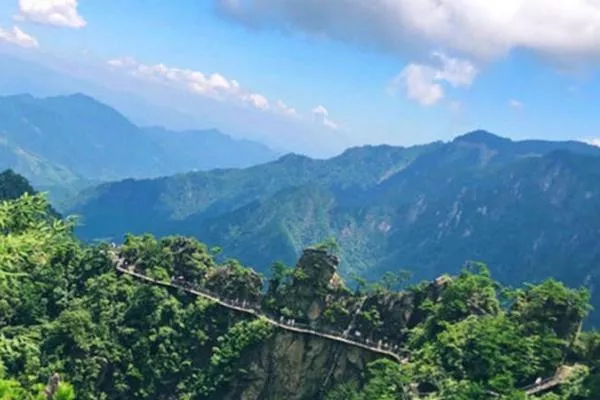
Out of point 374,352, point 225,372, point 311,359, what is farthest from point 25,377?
point 374,352

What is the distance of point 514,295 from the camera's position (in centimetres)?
6206

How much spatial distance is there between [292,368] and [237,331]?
19.3 ft

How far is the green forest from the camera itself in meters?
51.1

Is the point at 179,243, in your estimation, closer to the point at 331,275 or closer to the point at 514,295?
the point at 331,275

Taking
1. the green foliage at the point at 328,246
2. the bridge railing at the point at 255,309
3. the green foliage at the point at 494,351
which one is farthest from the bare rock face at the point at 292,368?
the green foliage at the point at 328,246

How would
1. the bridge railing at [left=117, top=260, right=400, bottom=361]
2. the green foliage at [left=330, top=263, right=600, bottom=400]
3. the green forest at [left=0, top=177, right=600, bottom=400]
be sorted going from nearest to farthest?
the green foliage at [left=330, top=263, right=600, bottom=400]
the green forest at [left=0, top=177, right=600, bottom=400]
the bridge railing at [left=117, top=260, right=400, bottom=361]

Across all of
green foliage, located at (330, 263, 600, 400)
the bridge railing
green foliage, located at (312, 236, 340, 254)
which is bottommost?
the bridge railing

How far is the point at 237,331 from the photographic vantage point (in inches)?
2517

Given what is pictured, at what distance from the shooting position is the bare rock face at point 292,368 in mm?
61438

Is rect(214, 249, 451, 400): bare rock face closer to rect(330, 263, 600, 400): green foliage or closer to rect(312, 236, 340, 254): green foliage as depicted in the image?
rect(312, 236, 340, 254): green foliage

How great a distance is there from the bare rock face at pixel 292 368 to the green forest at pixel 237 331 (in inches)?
7.9

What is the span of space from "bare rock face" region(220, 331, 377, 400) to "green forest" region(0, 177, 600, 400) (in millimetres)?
202

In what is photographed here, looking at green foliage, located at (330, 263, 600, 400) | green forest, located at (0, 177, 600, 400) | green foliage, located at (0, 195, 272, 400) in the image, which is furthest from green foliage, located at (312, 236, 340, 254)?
green foliage, located at (330, 263, 600, 400)

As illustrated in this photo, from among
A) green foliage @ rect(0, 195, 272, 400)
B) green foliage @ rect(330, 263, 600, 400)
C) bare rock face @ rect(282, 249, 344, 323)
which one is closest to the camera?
green foliage @ rect(330, 263, 600, 400)
